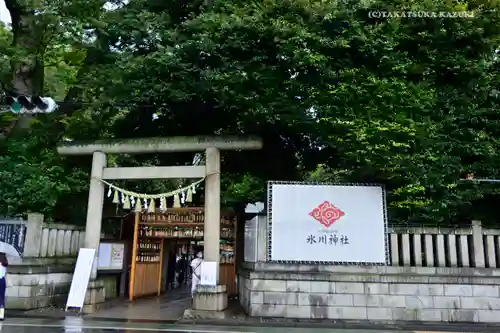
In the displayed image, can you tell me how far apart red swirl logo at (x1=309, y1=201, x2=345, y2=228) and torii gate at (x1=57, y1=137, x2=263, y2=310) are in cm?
252

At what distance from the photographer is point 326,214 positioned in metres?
11.4

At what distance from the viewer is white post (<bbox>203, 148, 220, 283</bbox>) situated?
39.0 feet

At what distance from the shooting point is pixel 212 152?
1242 centimetres

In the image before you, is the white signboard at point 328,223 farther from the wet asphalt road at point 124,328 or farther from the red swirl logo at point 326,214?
the wet asphalt road at point 124,328

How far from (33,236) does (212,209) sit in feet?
17.2

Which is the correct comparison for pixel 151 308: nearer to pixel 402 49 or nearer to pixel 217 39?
pixel 217 39

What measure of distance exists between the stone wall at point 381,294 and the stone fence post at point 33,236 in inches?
253

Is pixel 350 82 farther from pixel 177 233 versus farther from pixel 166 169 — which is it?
Result: pixel 177 233

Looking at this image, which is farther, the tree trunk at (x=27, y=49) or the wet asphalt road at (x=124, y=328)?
the tree trunk at (x=27, y=49)

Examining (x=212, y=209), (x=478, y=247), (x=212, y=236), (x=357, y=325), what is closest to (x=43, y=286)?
(x=212, y=236)

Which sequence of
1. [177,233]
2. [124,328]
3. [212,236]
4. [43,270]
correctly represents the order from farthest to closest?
[177,233]
[43,270]
[212,236]
[124,328]

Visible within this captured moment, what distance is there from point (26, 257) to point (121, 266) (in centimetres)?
453

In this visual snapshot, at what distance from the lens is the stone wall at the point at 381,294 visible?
10758mm

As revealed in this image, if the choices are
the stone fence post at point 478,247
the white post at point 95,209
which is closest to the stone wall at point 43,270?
the white post at point 95,209
